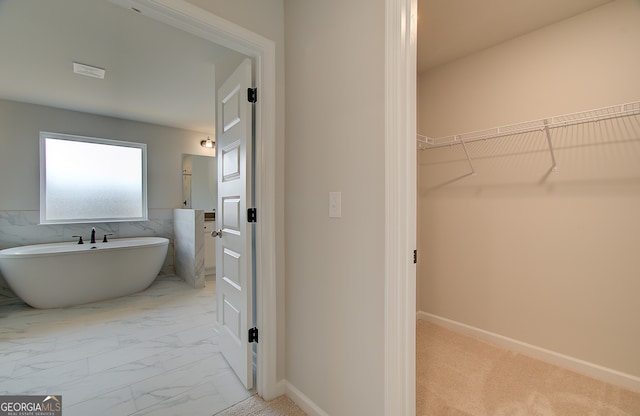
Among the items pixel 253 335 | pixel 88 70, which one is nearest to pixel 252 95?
pixel 253 335

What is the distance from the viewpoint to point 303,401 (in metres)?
1.54

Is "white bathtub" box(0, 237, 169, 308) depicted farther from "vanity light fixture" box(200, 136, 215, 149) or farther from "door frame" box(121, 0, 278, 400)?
"door frame" box(121, 0, 278, 400)

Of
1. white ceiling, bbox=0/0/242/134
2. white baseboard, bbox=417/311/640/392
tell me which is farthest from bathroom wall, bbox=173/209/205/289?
white baseboard, bbox=417/311/640/392

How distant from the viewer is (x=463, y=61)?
242 centimetres

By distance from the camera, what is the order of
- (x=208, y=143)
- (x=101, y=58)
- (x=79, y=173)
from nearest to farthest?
(x=101, y=58)
(x=79, y=173)
(x=208, y=143)

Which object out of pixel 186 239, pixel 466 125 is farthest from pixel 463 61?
pixel 186 239

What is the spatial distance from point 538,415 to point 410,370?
40.3 inches

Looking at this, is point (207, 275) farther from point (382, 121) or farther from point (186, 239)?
→ point (382, 121)

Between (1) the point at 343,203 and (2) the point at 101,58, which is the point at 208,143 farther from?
(1) the point at 343,203

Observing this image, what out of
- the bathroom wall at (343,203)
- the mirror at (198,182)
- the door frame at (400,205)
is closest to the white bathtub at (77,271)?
the mirror at (198,182)

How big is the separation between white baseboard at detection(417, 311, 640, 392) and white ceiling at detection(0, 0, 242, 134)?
3.15m

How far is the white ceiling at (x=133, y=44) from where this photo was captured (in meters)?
1.81

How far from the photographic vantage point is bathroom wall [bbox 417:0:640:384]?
68.6 inches

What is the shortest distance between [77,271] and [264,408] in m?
2.97
